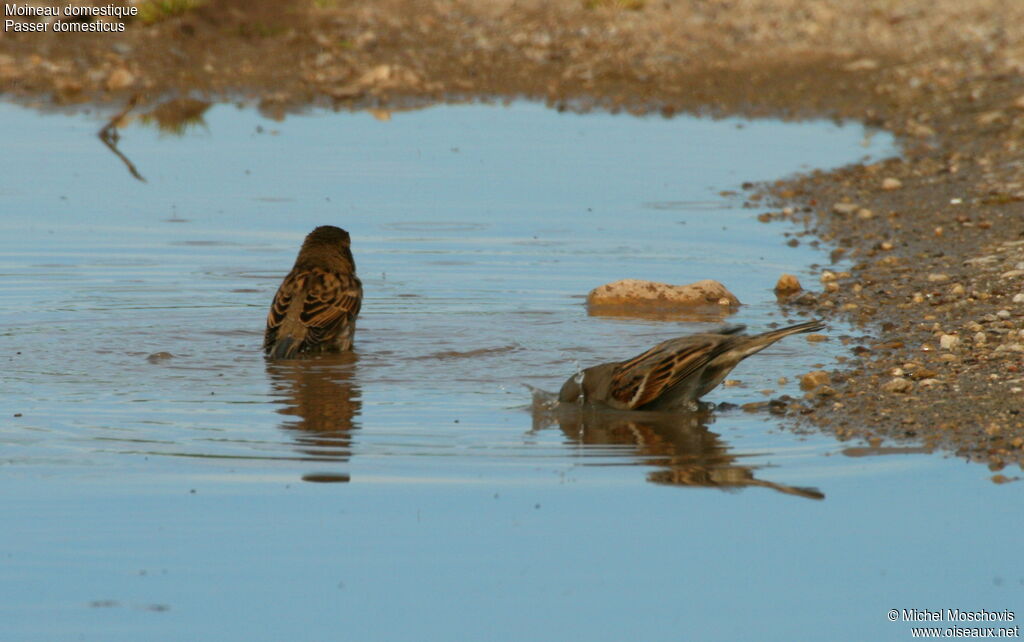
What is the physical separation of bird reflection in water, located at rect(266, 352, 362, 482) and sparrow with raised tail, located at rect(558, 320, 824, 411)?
1182 mm

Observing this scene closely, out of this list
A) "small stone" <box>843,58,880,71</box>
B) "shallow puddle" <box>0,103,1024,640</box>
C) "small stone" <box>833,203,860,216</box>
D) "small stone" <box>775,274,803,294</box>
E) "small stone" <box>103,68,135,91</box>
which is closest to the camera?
"shallow puddle" <box>0,103,1024,640</box>

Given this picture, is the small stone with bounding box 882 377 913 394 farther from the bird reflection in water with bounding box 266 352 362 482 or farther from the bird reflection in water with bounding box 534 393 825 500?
the bird reflection in water with bounding box 266 352 362 482

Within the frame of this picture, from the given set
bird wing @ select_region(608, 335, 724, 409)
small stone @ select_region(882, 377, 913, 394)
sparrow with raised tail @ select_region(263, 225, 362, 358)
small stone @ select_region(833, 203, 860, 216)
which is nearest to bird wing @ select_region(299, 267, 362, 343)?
sparrow with raised tail @ select_region(263, 225, 362, 358)

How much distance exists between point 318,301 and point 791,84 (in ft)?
45.7

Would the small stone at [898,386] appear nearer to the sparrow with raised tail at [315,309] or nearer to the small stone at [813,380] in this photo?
the small stone at [813,380]

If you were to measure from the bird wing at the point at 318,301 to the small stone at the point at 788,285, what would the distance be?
2993 mm

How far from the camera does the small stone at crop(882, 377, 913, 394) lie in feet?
26.4

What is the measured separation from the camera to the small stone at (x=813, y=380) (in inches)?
333

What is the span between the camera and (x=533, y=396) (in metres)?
8.27

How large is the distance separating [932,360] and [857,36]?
61.1ft

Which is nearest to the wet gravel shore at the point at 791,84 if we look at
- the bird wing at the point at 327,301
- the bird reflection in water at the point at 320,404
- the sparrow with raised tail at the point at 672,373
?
the sparrow with raised tail at the point at 672,373

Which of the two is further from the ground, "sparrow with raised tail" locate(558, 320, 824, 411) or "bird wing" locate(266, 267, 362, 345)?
"bird wing" locate(266, 267, 362, 345)

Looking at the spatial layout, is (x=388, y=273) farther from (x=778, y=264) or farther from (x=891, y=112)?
(x=891, y=112)

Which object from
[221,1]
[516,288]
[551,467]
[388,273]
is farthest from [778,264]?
[221,1]
